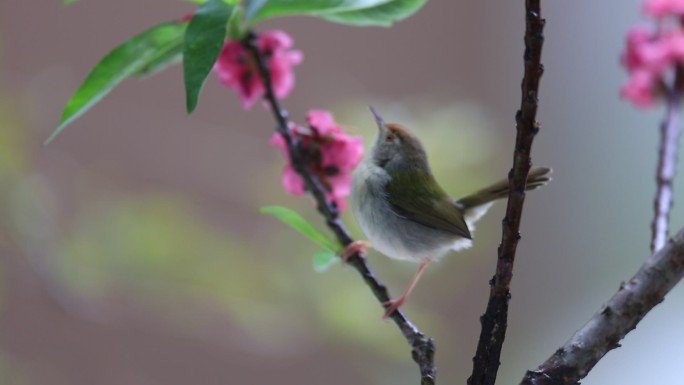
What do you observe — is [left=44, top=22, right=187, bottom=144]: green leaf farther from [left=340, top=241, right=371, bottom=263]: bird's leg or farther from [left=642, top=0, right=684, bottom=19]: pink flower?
[left=642, top=0, right=684, bottom=19]: pink flower

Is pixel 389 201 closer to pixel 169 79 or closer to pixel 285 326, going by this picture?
pixel 285 326

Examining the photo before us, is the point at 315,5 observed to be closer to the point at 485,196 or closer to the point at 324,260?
the point at 324,260

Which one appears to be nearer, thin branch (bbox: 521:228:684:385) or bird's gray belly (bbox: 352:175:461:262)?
thin branch (bbox: 521:228:684:385)

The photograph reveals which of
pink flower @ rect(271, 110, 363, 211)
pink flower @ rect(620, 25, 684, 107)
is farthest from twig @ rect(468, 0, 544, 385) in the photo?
pink flower @ rect(620, 25, 684, 107)

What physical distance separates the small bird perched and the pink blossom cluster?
16cm

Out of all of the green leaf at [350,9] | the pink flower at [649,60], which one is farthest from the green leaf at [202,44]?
the pink flower at [649,60]

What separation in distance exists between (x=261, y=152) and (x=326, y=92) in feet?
0.70

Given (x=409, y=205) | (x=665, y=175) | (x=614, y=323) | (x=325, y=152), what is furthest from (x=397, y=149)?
(x=614, y=323)

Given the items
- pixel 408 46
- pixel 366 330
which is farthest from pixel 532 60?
pixel 408 46

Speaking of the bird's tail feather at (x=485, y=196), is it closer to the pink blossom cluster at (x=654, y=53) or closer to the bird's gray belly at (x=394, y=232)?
the bird's gray belly at (x=394, y=232)

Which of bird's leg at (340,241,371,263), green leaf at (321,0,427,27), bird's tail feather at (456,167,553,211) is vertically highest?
green leaf at (321,0,427,27)

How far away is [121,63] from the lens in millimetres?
553

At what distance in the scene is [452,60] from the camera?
228 cm

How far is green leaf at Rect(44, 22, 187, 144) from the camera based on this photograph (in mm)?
522
